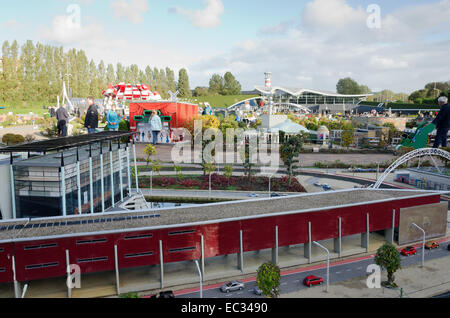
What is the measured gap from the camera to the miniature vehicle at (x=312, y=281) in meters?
19.5

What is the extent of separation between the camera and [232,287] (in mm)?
18953

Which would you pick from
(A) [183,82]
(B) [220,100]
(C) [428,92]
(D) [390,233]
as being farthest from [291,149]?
(C) [428,92]

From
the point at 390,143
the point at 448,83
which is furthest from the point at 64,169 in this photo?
the point at 448,83

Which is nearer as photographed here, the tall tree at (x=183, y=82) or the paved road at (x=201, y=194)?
the paved road at (x=201, y=194)

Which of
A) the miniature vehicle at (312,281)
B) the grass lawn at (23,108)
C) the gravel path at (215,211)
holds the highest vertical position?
the grass lawn at (23,108)

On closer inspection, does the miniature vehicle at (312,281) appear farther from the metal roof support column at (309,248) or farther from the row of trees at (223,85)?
the row of trees at (223,85)

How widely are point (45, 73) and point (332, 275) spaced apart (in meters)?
109

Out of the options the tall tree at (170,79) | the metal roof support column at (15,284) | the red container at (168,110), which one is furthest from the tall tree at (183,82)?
the metal roof support column at (15,284)

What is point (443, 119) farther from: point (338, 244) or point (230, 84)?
point (230, 84)

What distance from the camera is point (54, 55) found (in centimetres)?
11150

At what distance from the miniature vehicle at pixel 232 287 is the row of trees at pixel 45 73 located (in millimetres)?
91958

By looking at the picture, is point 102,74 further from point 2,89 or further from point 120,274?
point 120,274

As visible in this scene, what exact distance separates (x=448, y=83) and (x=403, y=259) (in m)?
149

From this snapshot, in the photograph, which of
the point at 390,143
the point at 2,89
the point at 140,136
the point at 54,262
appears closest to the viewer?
the point at 54,262
